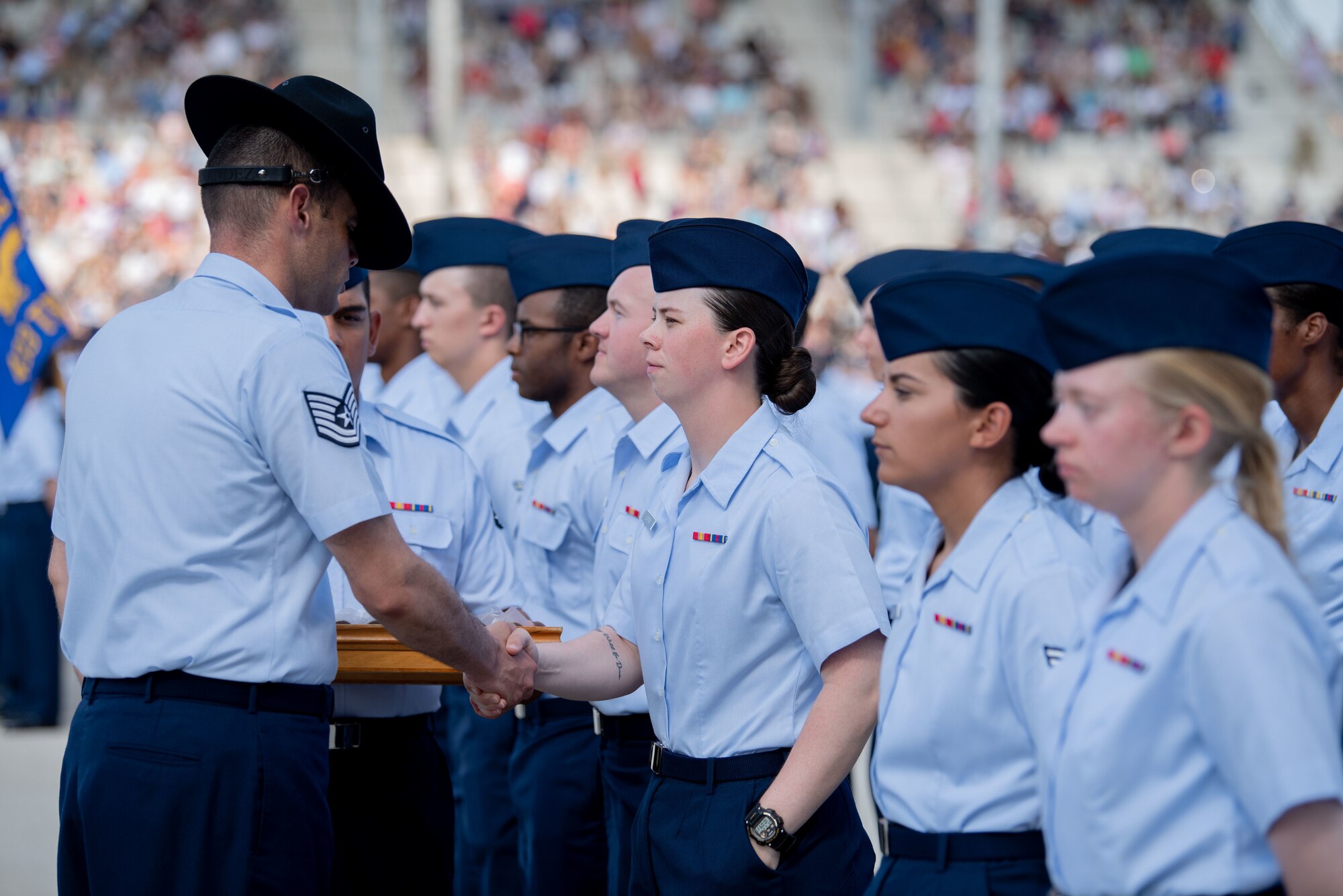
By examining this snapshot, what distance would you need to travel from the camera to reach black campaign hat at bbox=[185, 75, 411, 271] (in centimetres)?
300

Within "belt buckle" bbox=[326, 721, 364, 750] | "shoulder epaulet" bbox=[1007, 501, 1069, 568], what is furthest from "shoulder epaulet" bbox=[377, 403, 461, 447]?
"shoulder epaulet" bbox=[1007, 501, 1069, 568]

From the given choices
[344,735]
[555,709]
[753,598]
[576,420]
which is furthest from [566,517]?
[753,598]

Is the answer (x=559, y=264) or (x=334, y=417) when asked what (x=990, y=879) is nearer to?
(x=334, y=417)

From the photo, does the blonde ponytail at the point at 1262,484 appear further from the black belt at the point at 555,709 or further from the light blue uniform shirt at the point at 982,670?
the black belt at the point at 555,709

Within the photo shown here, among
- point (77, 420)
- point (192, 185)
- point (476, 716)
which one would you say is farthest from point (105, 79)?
point (77, 420)

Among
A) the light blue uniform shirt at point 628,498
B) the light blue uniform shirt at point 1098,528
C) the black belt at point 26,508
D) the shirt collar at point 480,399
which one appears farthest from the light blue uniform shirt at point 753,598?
the black belt at point 26,508

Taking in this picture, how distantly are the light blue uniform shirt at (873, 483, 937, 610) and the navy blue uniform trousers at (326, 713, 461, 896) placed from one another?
1865mm

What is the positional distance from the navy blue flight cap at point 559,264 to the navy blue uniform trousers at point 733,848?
2.31 metres

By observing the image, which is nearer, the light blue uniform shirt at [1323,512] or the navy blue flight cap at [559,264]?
the light blue uniform shirt at [1323,512]

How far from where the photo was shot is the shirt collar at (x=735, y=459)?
120 inches

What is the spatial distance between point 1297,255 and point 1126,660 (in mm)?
1815

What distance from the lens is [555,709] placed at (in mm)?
4430

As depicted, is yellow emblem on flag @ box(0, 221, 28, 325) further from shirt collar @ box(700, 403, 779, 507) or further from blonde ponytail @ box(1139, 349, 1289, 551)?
blonde ponytail @ box(1139, 349, 1289, 551)

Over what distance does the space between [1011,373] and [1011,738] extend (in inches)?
24.0
